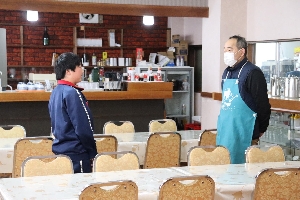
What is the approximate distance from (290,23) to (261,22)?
95 centimetres

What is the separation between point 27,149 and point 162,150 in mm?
1443

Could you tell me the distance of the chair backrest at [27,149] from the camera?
5.33m

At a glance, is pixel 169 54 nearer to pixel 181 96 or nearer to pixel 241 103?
pixel 181 96

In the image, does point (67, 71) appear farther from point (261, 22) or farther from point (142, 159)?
point (261, 22)

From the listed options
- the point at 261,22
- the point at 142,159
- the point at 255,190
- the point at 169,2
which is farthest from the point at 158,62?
the point at 255,190

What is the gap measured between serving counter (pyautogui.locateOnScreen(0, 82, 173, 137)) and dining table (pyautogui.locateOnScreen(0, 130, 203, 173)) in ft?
8.34

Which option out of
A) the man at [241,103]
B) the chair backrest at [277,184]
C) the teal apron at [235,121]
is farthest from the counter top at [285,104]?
the chair backrest at [277,184]

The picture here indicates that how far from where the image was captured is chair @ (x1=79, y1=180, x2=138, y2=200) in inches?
127

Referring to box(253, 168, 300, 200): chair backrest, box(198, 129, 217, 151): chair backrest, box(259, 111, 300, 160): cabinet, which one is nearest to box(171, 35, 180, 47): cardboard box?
box(259, 111, 300, 160): cabinet

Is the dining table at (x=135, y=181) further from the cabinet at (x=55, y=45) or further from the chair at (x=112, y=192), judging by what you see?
the cabinet at (x=55, y=45)

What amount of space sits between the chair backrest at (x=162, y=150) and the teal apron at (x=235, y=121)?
67cm

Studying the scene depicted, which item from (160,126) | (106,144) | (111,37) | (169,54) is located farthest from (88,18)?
(106,144)

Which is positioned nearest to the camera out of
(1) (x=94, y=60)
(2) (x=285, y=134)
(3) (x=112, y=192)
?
(3) (x=112, y=192)

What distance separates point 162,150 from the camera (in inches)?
234
